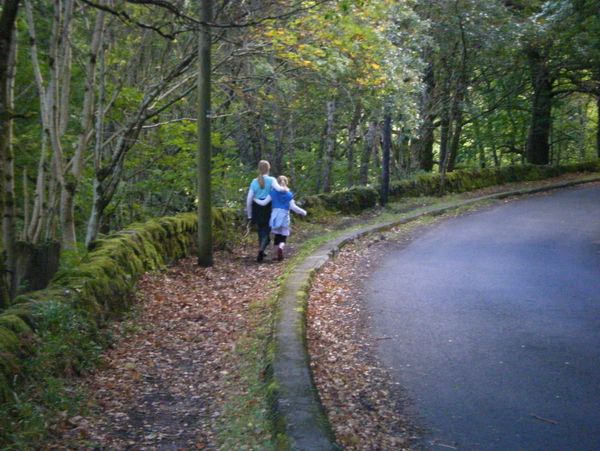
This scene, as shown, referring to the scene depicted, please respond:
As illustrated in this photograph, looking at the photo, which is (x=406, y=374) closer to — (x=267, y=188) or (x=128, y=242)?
(x=128, y=242)

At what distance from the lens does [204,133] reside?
1122cm

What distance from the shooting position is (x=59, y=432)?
202 inches

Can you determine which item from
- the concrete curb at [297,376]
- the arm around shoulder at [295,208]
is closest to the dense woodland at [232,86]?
the arm around shoulder at [295,208]

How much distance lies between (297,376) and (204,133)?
6258mm

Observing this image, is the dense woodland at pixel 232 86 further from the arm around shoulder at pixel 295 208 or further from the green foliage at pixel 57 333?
the arm around shoulder at pixel 295 208

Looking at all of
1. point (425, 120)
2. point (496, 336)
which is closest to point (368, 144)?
point (425, 120)

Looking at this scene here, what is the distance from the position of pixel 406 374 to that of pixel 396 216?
1157 cm

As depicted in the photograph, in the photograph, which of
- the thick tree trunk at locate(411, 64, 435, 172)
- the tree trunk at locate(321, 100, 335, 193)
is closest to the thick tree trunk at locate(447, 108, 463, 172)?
the thick tree trunk at locate(411, 64, 435, 172)

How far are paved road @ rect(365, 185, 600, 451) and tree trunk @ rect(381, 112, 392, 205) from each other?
15.5 ft

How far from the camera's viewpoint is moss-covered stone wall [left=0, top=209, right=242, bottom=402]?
5293 mm

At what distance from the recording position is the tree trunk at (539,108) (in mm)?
26172

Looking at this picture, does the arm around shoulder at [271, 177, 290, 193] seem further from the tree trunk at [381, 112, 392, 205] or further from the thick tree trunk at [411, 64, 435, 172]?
the thick tree trunk at [411, 64, 435, 172]

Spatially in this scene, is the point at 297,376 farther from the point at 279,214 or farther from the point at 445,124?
the point at 445,124

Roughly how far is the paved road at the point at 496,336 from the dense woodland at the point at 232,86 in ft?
12.6
